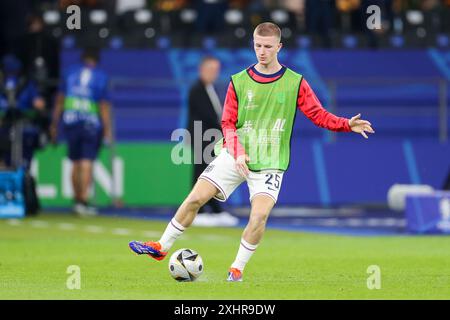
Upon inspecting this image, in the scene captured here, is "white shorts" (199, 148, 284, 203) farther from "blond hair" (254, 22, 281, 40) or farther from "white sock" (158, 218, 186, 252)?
"blond hair" (254, 22, 281, 40)

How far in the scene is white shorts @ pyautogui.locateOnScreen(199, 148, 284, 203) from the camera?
1260 centimetres

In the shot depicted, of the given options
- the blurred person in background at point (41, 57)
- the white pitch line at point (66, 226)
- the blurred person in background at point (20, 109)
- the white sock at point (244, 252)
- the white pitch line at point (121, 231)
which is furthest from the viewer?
the blurred person in background at point (41, 57)

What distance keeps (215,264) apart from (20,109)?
9310 mm

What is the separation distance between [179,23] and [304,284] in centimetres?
1679

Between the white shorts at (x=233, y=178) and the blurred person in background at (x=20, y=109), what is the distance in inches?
432

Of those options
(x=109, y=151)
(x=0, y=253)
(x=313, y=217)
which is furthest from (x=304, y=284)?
(x=109, y=151)

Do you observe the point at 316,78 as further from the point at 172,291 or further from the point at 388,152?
the point at 172,291

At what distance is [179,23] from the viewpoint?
28625 millimetres

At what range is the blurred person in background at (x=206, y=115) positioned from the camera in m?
21.8

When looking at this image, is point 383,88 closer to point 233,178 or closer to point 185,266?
point 233,178

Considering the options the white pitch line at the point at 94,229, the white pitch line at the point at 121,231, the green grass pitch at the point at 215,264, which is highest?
the green grass pitch at the point at 215,264

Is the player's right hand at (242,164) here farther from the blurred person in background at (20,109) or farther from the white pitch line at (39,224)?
the blurred person in background at (20,109)

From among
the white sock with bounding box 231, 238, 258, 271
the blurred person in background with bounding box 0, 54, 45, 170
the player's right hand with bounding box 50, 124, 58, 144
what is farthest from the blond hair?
the player's right hand with bounding box 50, 124, 58, 144

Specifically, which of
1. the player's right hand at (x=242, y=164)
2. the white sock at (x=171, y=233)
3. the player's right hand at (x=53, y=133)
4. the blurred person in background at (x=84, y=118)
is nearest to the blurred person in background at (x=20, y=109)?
the player's right hand at (x=53, y=133)
